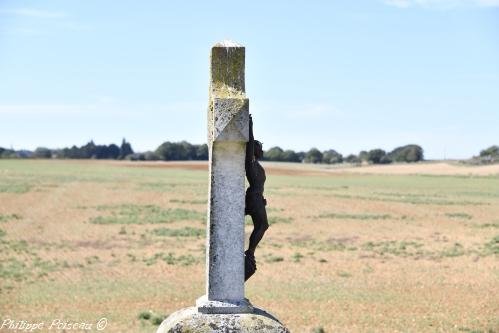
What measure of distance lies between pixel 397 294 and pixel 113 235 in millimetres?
14680

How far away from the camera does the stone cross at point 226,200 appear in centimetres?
694

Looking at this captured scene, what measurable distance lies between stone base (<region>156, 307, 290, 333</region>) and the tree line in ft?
437

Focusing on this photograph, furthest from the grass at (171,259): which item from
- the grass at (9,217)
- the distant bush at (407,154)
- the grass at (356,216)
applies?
the distant bush at (407,154)

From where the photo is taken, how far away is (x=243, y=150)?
22.9 ft

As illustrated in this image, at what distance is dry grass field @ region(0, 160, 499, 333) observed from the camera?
632 inches

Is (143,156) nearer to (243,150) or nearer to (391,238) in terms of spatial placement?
(391,238)

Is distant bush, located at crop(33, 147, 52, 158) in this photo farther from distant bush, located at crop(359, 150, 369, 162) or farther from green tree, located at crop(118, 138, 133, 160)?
distant bush, located at crop(359, 150, 369, 162)

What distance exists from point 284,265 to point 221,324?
16.3 m

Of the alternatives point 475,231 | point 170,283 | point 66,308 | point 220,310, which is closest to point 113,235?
point 170,283

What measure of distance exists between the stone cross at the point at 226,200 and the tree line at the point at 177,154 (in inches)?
5234

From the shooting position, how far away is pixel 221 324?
6891mm

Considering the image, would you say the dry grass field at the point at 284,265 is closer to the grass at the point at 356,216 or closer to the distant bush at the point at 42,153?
the grass at the point at 356,216

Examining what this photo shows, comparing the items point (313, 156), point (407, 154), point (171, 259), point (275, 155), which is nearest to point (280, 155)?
point (275, 155)

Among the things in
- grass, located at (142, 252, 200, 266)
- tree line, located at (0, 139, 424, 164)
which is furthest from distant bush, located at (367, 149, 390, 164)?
grass, located at (142, 252, 200, 266)
